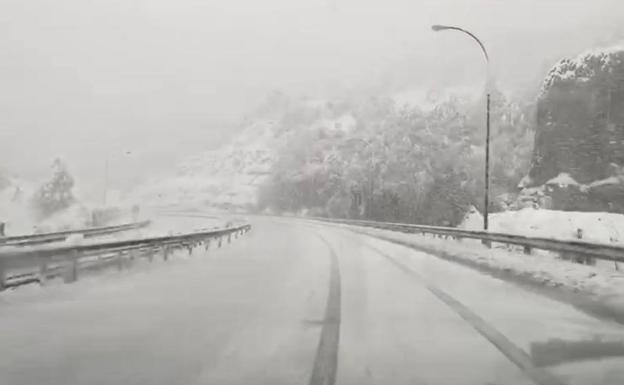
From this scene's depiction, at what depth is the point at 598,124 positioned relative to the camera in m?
57.1

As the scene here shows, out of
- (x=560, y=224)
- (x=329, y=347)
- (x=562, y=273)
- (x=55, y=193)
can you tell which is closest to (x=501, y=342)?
(x=329, y=347)

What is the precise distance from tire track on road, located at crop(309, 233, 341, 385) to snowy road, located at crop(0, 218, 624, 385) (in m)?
0.02

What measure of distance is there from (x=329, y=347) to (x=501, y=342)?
6.89 ft

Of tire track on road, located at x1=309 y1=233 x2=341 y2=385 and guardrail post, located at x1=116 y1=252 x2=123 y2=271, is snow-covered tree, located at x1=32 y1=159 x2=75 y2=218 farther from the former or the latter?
tire track on road, located at x1=309 y1=233 x2=341 y2=385

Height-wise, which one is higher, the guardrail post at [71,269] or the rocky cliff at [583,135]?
the rocky cliff at [583,135]

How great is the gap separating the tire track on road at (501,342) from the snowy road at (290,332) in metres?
0.02

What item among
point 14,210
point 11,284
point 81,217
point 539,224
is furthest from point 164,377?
point 14,210

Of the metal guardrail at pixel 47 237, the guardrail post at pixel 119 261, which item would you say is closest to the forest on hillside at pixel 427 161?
the metal guardrail at pixel 47 237

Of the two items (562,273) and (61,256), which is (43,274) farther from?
(562,273)

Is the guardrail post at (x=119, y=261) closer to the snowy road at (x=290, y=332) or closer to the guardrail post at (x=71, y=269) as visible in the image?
the snowy road at (x=290, y=332)

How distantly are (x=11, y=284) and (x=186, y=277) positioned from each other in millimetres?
4418

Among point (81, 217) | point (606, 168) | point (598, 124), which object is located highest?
point (598, 124)

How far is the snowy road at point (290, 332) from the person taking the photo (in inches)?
254

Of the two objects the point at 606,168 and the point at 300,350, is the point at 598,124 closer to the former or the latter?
the point at 606,168
